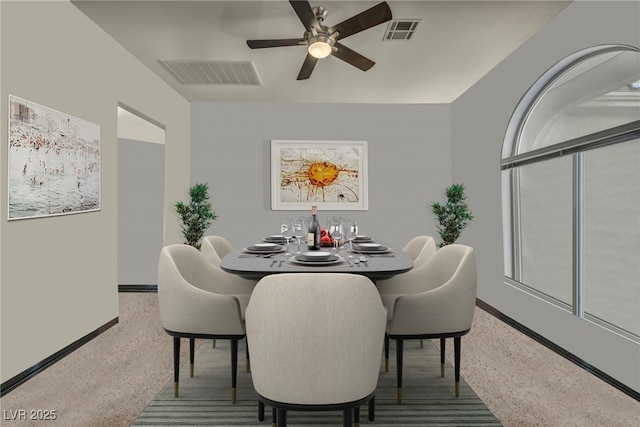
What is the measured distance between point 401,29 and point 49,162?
302cm

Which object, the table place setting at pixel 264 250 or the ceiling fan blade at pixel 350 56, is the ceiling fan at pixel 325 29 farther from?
the table place setting at pixel 264 250

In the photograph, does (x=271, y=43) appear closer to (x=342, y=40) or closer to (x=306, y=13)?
(x=306, y=13)

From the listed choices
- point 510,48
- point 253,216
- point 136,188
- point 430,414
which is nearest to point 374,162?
point 253,216

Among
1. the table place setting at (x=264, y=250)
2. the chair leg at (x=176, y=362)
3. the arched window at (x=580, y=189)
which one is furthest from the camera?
the arched window at (x=580, y=189)

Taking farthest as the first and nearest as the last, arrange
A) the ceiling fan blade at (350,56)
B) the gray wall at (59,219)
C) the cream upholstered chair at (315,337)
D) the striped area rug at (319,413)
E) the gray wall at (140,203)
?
the gray wall at (140,203) → the ceiling fan blade at (350,56) → the gray wall at (59,219) → the striped area rug at (319,413) → the cream upholstered chair at (315,337)

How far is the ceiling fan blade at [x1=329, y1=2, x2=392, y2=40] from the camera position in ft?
8.20

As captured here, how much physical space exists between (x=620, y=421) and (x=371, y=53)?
11.5 feet

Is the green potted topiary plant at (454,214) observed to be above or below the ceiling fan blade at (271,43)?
below

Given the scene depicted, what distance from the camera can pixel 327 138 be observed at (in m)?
5.96

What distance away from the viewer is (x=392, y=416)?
217cm

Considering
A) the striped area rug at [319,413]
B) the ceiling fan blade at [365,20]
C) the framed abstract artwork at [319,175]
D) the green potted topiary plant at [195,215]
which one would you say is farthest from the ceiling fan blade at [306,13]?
the framed abstract artwork at [319,175]

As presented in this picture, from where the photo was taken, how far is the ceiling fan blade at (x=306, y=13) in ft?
8.02

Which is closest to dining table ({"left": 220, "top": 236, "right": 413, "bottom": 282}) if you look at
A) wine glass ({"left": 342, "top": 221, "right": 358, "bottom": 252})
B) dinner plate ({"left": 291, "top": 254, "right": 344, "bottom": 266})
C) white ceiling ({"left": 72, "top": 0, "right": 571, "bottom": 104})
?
dinner plate ({"left": 291, "top": 254, "right": 344, "bottom": 266})

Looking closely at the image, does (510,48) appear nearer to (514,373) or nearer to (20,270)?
(514,373)
